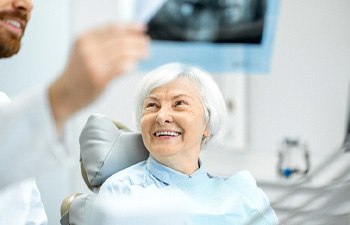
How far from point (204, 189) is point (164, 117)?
0.19m

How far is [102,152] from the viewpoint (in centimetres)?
137

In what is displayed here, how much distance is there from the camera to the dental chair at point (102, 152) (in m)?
1.36

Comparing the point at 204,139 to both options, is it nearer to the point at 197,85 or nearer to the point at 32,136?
the point at 197,85

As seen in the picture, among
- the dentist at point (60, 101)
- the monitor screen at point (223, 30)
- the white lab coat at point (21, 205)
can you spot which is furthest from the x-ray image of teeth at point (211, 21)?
the dentist at point (60, 101)

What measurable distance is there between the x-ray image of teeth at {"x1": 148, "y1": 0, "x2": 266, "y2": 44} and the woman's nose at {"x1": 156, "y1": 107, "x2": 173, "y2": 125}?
59 centimetres

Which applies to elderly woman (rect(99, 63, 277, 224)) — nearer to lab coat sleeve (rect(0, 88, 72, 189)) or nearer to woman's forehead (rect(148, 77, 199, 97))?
woman's forehead (rect(148, 77, 199, 97))

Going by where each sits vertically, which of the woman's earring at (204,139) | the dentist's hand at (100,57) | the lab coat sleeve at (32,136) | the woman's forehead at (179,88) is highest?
the dentist's hand at (100,57)

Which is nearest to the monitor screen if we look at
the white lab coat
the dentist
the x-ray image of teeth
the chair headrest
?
the x-ray image of teeth

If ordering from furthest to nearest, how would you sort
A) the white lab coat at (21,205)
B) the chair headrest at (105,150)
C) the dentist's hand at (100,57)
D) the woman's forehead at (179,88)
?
the chair headrest at (105,150), the woman's forehead at (179,88), the white lab coat at (21,205), the dentist's hand at (100,57)

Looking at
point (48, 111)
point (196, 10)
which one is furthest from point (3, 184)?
point (196, 10)

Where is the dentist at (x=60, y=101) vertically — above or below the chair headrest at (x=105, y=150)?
above

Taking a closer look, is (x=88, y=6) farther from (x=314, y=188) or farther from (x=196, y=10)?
(x=314, y=188)

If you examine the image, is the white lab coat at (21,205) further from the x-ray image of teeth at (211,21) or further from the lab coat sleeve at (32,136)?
the x-ray image of teeth at (211,21)

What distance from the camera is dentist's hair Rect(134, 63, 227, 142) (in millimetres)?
1276
